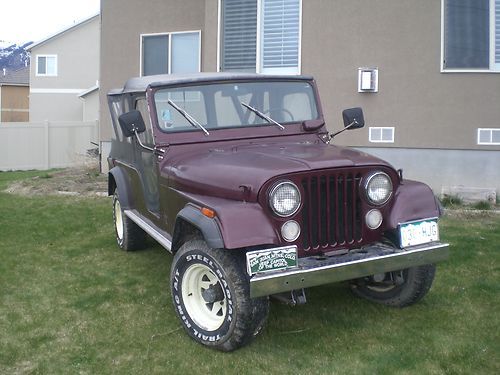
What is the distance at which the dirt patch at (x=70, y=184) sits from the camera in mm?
11438

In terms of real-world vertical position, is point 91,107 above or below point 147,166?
above

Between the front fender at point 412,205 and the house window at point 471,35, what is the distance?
5307 mm

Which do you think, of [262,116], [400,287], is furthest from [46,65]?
[400,287]

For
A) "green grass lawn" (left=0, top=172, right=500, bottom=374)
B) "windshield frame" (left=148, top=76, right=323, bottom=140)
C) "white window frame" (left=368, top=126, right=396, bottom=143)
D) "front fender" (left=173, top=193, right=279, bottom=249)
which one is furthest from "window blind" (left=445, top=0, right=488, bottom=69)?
"front fender" (left=173, top=193, right=279, bottom=249)

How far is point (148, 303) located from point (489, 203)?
19.2 feet

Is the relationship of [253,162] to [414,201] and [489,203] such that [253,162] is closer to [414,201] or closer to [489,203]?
[414,201]

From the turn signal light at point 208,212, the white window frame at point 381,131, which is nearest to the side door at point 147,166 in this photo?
the turn signal light at point 208,212

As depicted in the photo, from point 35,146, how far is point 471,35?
15083 millimetres

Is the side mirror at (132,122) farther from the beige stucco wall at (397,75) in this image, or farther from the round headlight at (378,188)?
the beige stucco wall at (397,75)

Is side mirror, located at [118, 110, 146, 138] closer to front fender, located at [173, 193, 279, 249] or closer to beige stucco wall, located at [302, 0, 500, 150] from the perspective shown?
front fender, located at [173, 193, 279, 249]

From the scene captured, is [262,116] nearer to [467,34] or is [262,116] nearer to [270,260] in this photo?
[270,260]

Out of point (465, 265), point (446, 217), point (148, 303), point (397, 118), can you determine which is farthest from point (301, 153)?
point (397, 118)

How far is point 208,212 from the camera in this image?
12.9ft

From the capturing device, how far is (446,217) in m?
8.19
